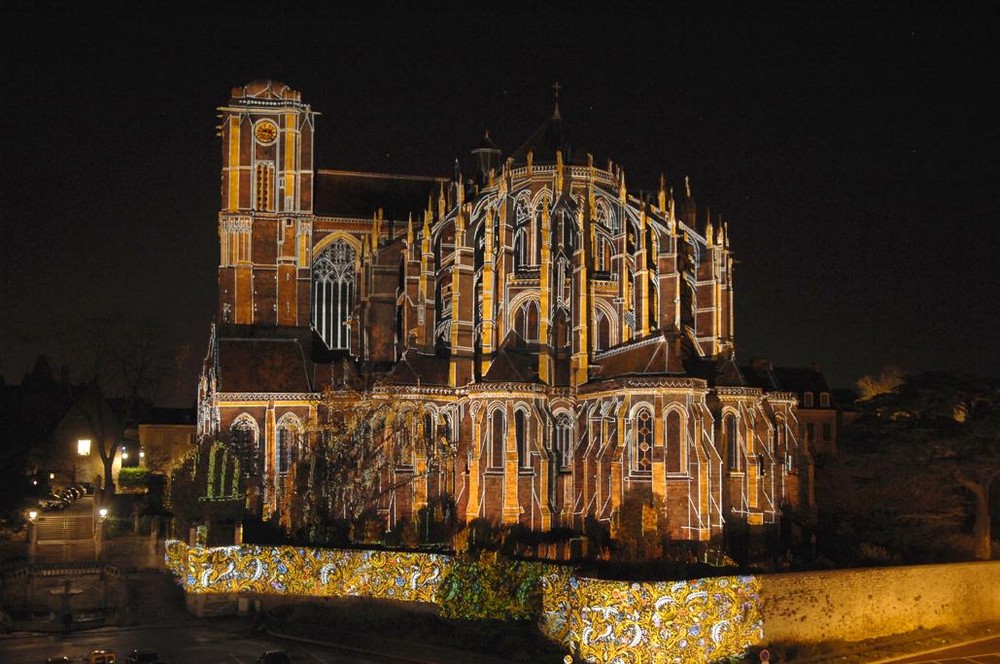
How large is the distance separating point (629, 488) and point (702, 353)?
44.7 feet

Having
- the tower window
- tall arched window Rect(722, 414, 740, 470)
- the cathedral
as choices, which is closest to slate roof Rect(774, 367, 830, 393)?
the cathedral

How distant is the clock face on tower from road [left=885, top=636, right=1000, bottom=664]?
45.4 meters

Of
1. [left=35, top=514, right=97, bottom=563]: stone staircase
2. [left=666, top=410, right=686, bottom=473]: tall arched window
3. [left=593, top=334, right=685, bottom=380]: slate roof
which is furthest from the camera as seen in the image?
[left=35, top=514, right=97, bottom=563]: stone staircase

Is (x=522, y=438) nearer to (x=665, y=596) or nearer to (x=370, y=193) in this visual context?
(x=665, y=596)

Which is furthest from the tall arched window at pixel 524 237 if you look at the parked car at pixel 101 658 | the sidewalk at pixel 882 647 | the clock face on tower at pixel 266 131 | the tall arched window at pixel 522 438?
the parked car at pixel 101 658

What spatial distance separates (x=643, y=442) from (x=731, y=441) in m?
5.46

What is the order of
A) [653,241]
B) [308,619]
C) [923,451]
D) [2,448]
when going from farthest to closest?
[2,448] < [653,241] < [923,451] < [308,619]

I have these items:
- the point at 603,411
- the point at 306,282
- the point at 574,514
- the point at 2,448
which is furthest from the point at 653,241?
the point at 2,448

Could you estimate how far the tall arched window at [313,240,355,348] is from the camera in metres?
69.1

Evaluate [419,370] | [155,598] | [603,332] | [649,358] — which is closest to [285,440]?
[419,370]

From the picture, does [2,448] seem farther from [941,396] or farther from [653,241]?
[941,396]

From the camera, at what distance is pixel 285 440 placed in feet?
190

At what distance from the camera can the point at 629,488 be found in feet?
159

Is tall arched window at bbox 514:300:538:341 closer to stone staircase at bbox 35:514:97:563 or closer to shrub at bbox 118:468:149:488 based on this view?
stone staircase at bbox 35:514:97:563
